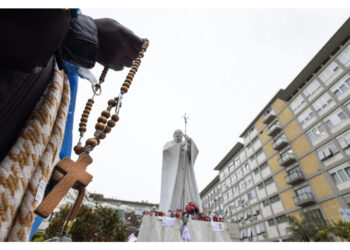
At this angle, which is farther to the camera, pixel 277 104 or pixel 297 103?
pixel 277 104

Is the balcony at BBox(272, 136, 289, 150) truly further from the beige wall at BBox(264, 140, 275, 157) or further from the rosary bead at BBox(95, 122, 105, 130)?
the rosary bead at BBox(95, 122, 105, 130)

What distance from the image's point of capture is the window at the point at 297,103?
69.3 ft

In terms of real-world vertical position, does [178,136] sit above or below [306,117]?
below

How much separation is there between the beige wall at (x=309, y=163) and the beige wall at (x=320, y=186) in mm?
761

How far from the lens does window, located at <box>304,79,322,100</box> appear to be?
19438 mm

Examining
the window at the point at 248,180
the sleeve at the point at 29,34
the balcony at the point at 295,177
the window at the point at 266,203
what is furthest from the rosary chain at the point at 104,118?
the window at the point at 248,180

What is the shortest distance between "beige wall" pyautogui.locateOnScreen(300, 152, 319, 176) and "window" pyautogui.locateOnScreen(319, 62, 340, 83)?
7769 mm

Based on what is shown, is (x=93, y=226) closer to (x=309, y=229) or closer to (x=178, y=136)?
(x=178, y=136)

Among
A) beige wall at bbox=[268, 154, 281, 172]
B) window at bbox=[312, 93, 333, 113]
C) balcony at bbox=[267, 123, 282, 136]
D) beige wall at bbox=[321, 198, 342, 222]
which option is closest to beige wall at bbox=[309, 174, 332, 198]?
beige wall at bbox=[321, 198, 342, 222]

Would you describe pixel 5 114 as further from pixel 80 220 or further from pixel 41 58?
pixel 80 220

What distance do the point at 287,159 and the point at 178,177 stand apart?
18961 millimetres

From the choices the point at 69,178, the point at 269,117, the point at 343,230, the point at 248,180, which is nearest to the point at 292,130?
the point at 269,117

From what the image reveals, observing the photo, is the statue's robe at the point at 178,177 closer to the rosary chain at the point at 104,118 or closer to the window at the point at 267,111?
the rosary chain at the point at 104,118

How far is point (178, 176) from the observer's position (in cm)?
629
